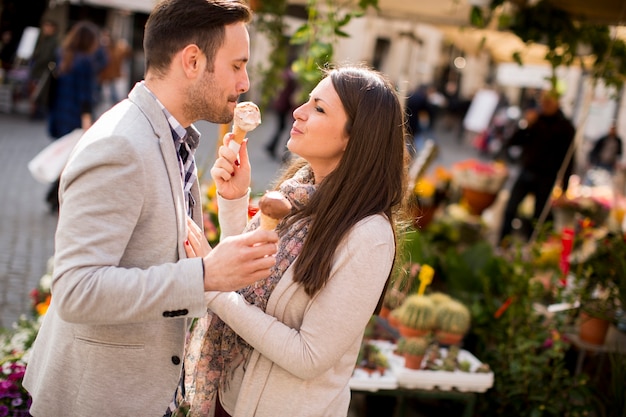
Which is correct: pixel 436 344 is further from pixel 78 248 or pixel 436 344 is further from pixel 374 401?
pixel 78 248

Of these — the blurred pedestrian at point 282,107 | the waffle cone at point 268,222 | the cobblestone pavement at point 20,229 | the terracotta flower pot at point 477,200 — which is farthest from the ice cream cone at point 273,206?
the blurred pedestrian at point 282,107

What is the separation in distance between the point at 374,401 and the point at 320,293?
2.56 m

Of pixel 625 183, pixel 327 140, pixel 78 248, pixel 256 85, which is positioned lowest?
pixel 625 183

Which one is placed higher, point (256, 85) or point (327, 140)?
point (327, 140)

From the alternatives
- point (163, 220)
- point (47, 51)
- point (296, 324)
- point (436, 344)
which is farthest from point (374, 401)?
point (47, 51)

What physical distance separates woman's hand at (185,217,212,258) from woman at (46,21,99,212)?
598 centimetres

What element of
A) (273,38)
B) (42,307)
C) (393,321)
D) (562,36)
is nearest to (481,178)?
(562,36)

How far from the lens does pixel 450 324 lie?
389 centimetres

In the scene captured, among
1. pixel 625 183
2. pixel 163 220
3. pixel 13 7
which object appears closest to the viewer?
pixel 163 220

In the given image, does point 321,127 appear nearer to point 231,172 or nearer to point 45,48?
point 231,172

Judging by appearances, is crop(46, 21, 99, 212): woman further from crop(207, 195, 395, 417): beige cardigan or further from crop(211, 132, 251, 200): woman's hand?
crop(207, 195, 395, 417): beige cardigan

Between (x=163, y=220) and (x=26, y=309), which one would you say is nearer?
(x=163, y=220)

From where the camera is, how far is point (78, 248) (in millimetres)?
1545

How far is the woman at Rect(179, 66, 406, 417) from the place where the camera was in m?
1.92
